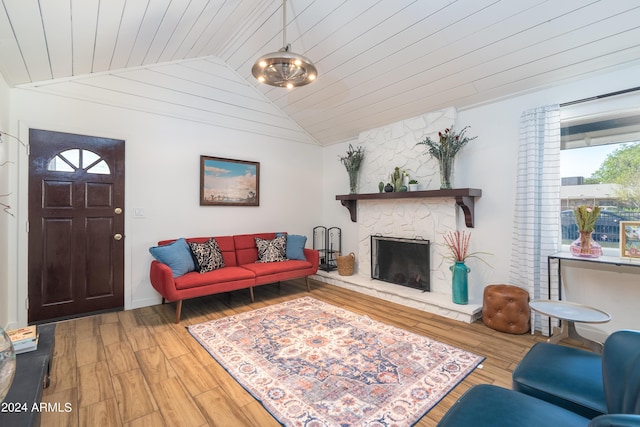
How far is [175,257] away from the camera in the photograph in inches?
128

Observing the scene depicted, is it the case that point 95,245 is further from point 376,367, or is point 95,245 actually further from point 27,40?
point 376,367

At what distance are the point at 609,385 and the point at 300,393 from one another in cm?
155

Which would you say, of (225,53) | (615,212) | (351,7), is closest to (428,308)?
(615,212)

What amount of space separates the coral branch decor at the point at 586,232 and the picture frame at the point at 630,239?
0.17 meters

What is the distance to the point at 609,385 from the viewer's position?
42.7 inches

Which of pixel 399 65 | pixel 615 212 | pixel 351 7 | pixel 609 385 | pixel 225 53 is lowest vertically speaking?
pixel 609 385

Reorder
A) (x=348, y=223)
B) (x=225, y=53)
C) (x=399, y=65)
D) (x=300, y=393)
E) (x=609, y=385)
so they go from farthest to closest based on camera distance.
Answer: (x=348, y=223), (x=225, y=53), (x=399, y=65), (x=300, y=393), (x=609, y=385)

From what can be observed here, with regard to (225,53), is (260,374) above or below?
below

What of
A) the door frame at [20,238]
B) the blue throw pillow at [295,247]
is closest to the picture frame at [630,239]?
the blue throw pillow at [295,247]

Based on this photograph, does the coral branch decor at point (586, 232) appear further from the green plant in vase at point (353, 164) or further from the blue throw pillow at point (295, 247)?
the blue throw pillow at point (295, 247)

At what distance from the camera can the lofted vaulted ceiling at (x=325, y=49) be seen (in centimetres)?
221

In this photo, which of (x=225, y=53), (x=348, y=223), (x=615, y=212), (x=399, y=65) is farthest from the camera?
(x=348, y=223)

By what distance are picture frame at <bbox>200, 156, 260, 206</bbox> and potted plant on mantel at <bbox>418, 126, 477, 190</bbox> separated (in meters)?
2.67

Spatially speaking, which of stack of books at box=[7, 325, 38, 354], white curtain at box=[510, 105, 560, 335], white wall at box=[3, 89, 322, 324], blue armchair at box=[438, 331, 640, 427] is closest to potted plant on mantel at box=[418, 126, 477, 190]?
white curtain at box=[510, 105, 560, 335]
